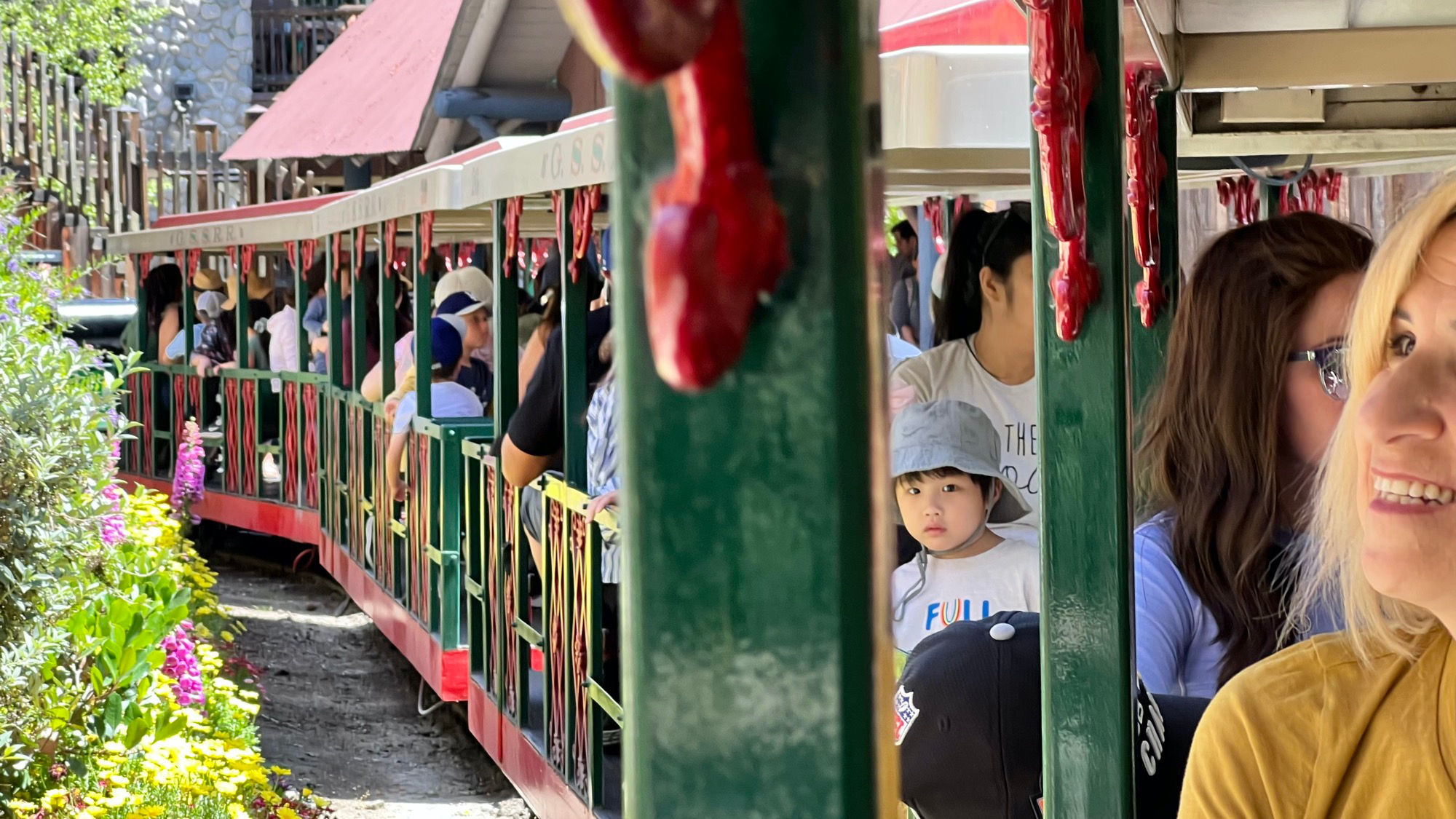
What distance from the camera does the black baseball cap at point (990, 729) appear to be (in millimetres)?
2189

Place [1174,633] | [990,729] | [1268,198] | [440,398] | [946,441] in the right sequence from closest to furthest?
1. [990,729]
2. [1174,633]
3. [946,441]
4. [1268,198]
5. [440,398]

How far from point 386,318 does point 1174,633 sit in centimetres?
701

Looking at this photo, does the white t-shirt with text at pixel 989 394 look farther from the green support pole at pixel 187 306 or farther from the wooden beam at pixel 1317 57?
the green support pole at pixel 187 306

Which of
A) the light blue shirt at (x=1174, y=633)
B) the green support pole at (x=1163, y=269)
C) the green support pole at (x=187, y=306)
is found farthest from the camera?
the green support pole at (x=187, y=306)

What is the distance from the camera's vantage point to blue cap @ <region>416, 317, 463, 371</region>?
8523 mm

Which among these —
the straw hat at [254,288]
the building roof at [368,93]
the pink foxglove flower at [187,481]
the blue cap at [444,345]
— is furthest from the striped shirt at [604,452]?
the building roof at [368,93]

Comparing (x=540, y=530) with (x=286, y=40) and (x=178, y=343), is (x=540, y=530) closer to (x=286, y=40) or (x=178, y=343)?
(x=178, y=343)

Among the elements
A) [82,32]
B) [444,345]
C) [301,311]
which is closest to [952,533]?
[444,345]

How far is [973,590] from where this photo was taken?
3.69 meters

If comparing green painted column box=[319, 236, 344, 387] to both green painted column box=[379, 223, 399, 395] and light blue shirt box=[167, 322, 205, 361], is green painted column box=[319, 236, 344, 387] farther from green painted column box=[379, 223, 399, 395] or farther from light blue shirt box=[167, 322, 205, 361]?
light blue shirt box=[167, 322, 205, 361]

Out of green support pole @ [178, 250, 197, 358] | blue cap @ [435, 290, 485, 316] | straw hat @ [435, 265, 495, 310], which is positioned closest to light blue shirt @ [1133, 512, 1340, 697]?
blue cap @ [435, 290, 485, 316]

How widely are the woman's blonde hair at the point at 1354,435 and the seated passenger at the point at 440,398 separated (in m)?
6.79

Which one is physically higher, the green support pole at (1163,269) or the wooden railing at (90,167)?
the wooden railing at (90,167)

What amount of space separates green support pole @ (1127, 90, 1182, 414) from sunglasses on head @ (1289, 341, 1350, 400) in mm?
526
